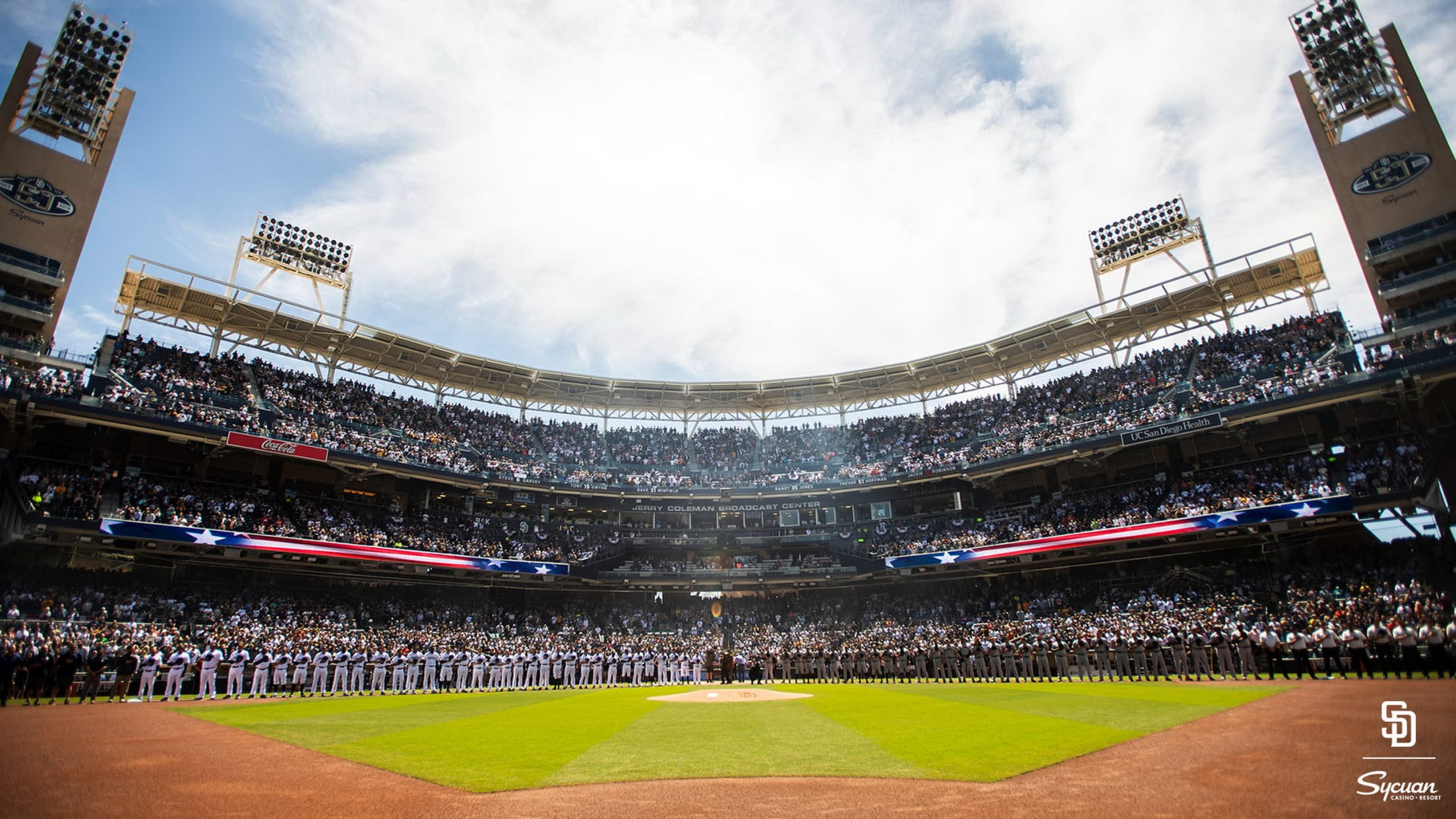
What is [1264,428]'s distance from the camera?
33.9 m

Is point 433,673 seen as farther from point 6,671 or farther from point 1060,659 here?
point 1060,659

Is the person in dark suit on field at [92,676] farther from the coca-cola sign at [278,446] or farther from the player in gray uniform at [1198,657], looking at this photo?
the player in gray uniform at [1198,657]

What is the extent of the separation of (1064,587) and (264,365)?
4773 cm

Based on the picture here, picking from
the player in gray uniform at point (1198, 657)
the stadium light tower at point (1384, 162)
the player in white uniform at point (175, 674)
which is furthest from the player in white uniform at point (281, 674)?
the stadium light tower at point (1384, 162)

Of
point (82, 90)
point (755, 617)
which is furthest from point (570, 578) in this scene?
point (82, 90)

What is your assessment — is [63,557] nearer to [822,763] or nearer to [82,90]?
[82,90]

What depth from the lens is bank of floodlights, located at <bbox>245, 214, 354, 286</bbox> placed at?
135 ft

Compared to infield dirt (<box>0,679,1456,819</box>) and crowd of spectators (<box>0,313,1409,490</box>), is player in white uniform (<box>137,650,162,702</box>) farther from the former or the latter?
crowd of spectators (<box>0,313,1409,490</box>)

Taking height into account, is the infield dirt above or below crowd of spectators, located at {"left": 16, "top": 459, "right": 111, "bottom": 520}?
below

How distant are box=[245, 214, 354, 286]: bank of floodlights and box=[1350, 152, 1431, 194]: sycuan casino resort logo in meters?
57.9

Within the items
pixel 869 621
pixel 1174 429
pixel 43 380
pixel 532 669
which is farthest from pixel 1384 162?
pixel 43 380

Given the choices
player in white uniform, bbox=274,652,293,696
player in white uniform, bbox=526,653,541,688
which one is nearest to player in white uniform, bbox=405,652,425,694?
player in white uniform, bbox=274,652,293,696

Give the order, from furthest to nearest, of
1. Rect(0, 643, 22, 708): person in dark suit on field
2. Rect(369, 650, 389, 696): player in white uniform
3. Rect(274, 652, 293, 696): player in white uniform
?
Rect(369, 650, 389, 696): player in white uniform → Rect(274, 652, 293, 696): player in white uniform → Rect(0, 643, 22, 708): person in dark suit on field

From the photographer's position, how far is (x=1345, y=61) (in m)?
36.8
